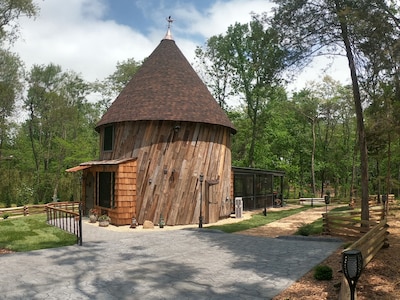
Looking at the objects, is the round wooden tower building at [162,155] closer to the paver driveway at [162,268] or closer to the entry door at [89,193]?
the entry door at [89,193]

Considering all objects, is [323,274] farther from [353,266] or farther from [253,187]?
[253,187]

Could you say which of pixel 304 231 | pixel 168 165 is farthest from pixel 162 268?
pixel 168 165

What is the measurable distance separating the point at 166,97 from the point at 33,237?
9.45 meters

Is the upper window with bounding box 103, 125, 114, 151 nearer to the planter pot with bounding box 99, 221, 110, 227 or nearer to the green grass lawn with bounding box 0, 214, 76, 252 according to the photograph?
the planter pot with bounding box 99, 221, 110, 227

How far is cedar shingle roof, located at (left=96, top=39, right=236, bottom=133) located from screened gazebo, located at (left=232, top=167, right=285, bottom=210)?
6.23 metres

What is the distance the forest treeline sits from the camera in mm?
12070

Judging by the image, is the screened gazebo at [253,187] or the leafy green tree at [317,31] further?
the screened gazebo at [253,187]

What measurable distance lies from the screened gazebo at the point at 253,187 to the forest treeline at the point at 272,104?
A: 202 inches

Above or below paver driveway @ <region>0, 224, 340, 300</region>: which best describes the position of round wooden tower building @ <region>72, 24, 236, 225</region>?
above

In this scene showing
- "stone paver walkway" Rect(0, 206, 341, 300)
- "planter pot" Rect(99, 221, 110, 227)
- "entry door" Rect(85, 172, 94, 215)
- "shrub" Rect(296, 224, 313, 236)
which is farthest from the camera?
"entry door" Rect(85, 172, 94, 215)

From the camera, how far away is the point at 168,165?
17312mm

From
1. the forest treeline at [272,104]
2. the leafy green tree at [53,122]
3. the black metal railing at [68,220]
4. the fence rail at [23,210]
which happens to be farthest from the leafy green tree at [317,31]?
the leafy green tree at [53,122]

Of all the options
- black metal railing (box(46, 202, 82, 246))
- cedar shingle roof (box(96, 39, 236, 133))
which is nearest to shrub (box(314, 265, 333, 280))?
black metal railing (box(46, 202, 82, 246))

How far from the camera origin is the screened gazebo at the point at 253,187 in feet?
82.5
